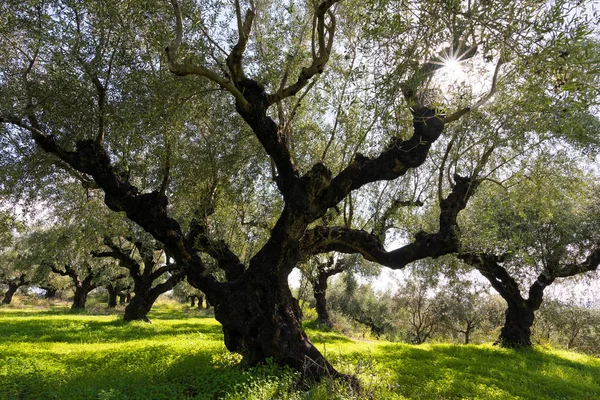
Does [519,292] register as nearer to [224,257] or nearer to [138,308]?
[224,257]

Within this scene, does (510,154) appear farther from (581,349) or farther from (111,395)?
(581,349)

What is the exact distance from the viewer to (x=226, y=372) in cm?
875

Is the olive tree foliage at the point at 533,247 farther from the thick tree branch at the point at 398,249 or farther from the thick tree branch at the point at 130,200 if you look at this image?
the thick tree branch at the point at 130,200

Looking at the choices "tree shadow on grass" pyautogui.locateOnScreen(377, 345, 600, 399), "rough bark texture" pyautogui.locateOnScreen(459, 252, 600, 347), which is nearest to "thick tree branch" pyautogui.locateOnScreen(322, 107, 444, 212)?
"tree shadow on grass" pyautogui.locateOnScreen(377, 345, 600, 399)

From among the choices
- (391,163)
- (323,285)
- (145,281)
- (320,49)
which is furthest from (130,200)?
Result: (323,285)

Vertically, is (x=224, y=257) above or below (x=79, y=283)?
above

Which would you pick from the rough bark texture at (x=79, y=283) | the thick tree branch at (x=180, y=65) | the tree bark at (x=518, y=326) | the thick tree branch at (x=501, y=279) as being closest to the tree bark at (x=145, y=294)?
the thick tree branch at (x=180, y=65)

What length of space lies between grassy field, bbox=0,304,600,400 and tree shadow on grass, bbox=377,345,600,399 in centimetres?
3

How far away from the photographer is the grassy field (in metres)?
7.28

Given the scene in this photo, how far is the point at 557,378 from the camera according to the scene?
11383 mm

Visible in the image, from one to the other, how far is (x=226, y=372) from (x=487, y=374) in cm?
844

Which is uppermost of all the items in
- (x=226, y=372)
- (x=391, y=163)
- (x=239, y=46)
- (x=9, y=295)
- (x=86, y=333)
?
(x=239, y=46)

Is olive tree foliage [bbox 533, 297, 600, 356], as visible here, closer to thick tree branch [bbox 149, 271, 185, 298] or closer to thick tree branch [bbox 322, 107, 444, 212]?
thick tree branch [bbox 322, 107, 444, 212]

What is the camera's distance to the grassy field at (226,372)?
→ 7281 millimetres
